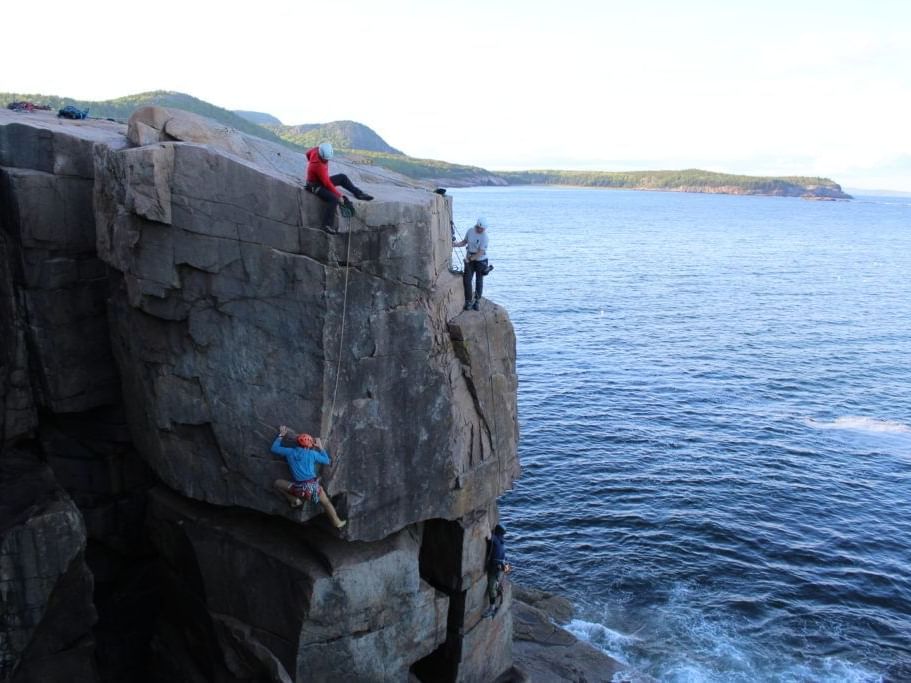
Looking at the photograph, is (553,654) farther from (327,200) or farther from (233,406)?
(327,200)

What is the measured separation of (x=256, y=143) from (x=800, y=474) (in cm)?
2753

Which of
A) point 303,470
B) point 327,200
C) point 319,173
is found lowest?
point 303,470

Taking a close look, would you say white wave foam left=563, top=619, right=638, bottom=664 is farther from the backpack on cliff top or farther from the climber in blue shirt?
the backpack on cliff top

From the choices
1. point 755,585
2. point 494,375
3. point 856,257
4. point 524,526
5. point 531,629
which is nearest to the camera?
point 494,375

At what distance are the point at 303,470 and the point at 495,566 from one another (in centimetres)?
651

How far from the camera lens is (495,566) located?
1919 cm

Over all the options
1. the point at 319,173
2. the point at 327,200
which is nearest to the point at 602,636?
the point at 327,200

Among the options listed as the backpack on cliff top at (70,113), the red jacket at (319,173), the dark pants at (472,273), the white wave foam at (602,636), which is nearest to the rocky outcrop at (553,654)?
the white wave foam at (602,636)

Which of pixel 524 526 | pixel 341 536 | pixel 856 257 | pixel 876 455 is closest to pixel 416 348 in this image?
pixel 341 536

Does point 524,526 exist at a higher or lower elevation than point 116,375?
lower

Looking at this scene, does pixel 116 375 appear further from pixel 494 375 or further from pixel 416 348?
pixel 494 375

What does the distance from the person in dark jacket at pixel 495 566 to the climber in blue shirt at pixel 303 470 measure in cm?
533

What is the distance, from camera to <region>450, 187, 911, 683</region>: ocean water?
81.4 ft

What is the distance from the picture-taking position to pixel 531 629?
23.9 metres
